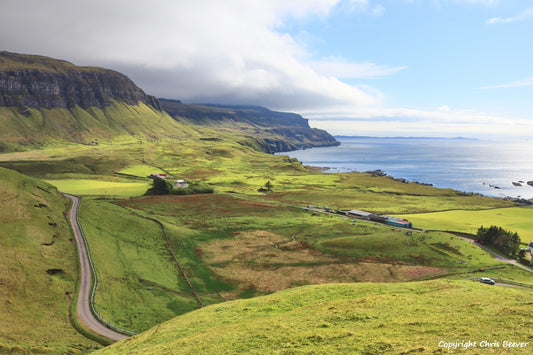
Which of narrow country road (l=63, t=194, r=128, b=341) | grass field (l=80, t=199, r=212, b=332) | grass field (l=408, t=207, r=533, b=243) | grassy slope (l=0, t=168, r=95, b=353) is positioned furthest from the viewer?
grass field (l=408, t=207, r=533, b=243)

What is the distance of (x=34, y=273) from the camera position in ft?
153

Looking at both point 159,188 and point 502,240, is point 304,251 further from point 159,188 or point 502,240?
point 159,188

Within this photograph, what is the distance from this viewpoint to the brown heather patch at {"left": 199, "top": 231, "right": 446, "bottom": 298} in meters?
64.9

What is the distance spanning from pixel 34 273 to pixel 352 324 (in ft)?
159

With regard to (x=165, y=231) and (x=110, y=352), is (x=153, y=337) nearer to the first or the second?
(x=110, y=352)

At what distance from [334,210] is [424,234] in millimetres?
47309

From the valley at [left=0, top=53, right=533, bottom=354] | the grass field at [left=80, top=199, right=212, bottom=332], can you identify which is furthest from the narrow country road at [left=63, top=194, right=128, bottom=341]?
the grass field at [left=80, top=199, right=212, bottom=332]

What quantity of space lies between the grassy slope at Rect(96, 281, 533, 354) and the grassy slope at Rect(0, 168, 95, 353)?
9.12 metres

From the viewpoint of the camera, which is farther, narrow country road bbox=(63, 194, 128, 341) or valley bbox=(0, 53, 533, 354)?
narrow country road bbox=(63, 194, 128, 341)

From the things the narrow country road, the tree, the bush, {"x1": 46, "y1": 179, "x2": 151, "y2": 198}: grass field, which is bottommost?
{"x1": 46, "y1": 179, "x2": 151, "y2": 198}: grass field

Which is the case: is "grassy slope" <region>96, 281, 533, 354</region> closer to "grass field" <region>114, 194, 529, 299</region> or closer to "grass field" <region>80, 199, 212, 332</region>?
"grass field" <region>80, 199, 212, 332</region>

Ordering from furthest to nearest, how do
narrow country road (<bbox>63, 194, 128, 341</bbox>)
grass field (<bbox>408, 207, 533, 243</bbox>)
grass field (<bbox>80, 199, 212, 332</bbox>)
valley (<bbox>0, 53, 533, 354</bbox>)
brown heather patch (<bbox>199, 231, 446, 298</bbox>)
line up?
grass field (<bbox>408, 207, 533, 243</bbox>) → brown heather patch (<bbox>199, 231, 446, 298</bbox>) → grass field (<bbox>80, 199, 212, 332</bbox>) → narrow country road (<bbox>63, 194, 128, 341</bbox>) → valley (<bbox>0, 53, 533, 354</bbox>)

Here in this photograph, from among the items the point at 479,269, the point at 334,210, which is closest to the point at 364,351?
the point at 479,269

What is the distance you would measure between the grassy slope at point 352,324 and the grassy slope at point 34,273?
9.12 meters
